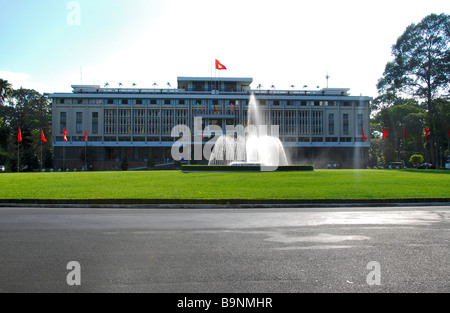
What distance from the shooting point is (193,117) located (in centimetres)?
8638

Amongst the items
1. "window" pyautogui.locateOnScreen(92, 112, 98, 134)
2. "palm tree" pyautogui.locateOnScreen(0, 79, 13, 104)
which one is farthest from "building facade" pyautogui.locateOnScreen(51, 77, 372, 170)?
"palm tree" pyautogui.locateOnScreen(0, 79, 13, 104)

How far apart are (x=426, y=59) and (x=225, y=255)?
67118 mm

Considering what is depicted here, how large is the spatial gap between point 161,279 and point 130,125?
82.5 meters

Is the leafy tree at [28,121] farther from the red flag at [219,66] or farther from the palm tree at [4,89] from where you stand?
the red flag at [219,66]

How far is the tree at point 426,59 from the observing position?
196ft

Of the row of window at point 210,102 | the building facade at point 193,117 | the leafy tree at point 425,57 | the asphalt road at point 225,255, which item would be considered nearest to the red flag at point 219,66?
the building facade at point 193,117

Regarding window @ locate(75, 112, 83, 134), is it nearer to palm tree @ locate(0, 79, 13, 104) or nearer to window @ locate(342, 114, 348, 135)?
palm tree @ locate(0, 79, 13, 104)

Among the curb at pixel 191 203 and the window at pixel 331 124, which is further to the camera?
the window at pixel 331 124

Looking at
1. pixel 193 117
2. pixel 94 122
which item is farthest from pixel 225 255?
pixel 94 122

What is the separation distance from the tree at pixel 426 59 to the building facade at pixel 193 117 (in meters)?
20.8

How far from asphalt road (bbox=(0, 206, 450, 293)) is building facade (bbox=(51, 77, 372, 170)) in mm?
72521

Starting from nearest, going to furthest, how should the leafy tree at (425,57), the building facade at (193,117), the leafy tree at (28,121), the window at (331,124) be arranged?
the leafy tree at (425,57), the leafy tree at (28,121), the building facade at (193,117), the window at (331,124)

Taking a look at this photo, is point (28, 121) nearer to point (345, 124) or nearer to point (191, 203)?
point (345, 124)
